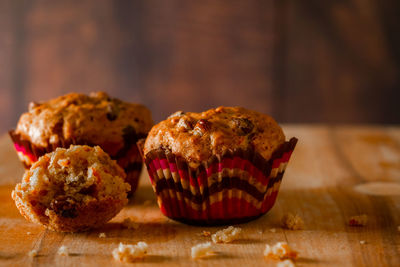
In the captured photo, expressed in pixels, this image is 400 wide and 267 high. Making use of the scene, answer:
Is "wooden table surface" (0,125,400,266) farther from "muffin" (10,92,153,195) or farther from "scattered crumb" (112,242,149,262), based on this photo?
"muffin" (10,92,153,195)

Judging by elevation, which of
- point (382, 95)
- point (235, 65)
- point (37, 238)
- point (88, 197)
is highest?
point (88, 197)

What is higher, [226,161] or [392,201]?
[226,161]

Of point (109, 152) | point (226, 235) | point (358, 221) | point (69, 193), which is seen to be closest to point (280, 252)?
point (226, 235)

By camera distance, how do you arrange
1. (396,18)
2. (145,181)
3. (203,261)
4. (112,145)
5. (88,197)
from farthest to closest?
(396,18) < (145,181) < (112,145) < (88,197) < (203,261)

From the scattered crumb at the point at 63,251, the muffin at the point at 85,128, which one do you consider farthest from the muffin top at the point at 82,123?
the scattered crumb at the point at 63,251

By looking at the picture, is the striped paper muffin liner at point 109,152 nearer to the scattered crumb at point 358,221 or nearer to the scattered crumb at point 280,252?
the scattered crumb at point 280,252

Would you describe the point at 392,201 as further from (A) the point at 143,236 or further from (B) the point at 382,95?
(B) the point at 382,95

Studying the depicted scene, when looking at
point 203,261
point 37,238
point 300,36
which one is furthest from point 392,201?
point 300,36
